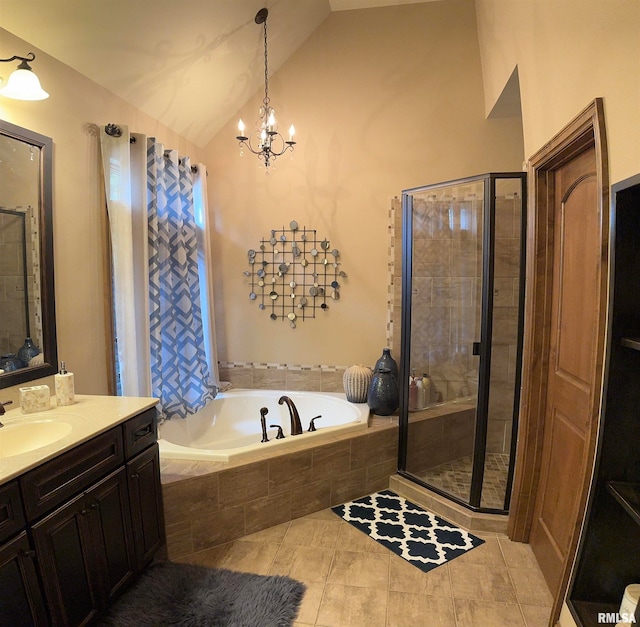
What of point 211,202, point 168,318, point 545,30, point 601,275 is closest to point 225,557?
point 168,318

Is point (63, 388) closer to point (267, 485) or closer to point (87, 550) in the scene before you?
point (87, 550)

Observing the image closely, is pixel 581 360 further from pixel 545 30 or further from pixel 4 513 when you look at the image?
pixel 4 513

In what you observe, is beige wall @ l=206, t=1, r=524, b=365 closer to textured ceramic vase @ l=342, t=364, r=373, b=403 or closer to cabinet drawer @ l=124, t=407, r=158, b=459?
textured ceramic vase @ l=342, t=364, r=373, b=403

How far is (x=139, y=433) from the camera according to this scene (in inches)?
76.9

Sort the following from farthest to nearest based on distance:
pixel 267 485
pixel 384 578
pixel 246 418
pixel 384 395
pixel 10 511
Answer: pixel 246 418 → pixel 384 395 → pixel 267 485 → pixel 384 578 → pixel 10 511

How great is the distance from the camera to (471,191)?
2555 millimetres

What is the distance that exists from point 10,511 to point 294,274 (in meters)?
2.57

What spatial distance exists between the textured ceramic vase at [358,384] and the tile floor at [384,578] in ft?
3.24

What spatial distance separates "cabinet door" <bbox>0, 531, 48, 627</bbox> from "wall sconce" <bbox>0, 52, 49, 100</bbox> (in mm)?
1691

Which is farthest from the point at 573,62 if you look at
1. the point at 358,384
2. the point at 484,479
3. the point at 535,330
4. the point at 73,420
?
the point at 73,420

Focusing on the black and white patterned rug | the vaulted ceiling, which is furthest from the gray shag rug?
the vaulted ceiling

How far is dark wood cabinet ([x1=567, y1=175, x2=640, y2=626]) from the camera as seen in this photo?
1295 millimetres

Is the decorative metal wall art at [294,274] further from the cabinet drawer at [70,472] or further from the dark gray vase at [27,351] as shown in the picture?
the cabinet drawer at [70,472]

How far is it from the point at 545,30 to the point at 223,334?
298 cm
